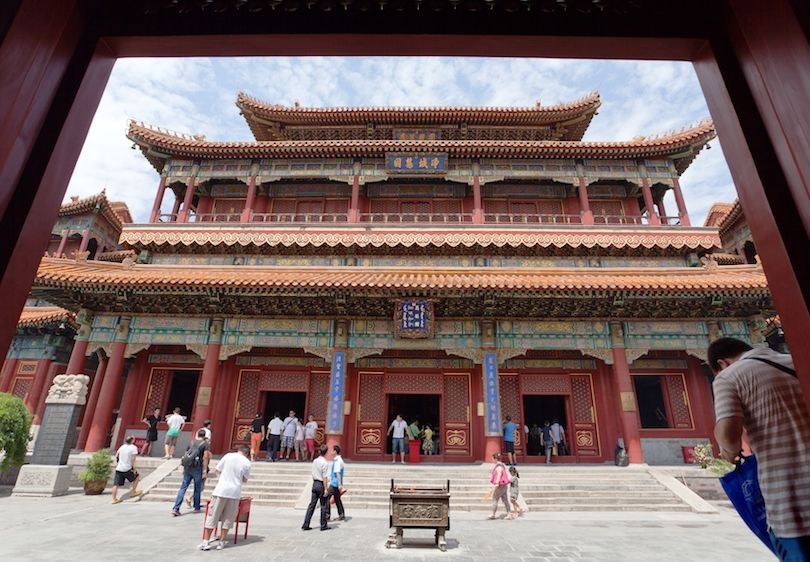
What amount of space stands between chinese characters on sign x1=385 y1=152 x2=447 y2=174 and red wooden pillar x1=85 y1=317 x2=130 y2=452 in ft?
34.7

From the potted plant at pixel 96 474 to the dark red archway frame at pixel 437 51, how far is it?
1000 centimetres

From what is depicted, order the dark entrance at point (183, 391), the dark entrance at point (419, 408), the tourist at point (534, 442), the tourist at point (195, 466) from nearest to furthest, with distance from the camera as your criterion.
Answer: the tourist at point (195, 466) → the tourist at point (534, 442) → the dark entrance at point (183, 391) → the dark entrance at point (419, 408)

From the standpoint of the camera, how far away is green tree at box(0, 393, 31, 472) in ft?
31.2

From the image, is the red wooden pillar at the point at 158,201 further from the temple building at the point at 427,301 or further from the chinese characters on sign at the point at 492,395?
the chinese characters on sign at the point at 492,395

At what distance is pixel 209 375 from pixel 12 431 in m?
4.31

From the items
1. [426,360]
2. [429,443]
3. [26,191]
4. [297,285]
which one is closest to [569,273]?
[426,360]

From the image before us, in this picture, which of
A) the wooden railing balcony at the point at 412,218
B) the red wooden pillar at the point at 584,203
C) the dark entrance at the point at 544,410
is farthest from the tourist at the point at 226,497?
the red wooden pillar at the point at 584,203

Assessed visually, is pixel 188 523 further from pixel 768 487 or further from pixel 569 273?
pixel 569 273

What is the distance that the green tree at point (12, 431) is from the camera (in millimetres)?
9508

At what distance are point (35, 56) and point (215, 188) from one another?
16353 millimetres

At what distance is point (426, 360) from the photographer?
1287 centimetres

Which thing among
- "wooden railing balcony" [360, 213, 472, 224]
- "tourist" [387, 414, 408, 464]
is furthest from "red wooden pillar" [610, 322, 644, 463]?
"wooden railing balcony" [360, 213, 472, 224]

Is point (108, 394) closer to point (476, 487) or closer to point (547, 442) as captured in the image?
point (476, 487)

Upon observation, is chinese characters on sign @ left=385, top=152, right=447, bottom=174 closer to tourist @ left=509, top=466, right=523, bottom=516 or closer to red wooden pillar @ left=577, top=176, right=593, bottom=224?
red wooden pillar @ left=577, top=176, right=593, bottom=224
